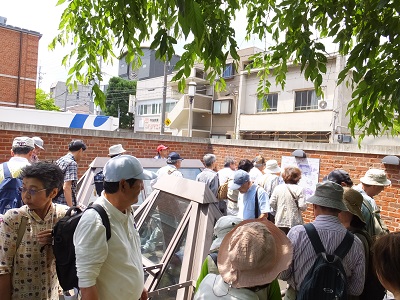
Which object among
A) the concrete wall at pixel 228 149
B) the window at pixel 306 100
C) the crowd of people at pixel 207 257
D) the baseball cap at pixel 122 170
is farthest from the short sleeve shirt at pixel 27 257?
the window at pixel 306 100

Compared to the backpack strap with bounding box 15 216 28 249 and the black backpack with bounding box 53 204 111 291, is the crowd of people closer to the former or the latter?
the backpack strap with bounding box 15 216 28 249

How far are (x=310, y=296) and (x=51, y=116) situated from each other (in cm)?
1307

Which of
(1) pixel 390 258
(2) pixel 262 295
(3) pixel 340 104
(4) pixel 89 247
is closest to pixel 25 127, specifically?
(4) pixel 89 247

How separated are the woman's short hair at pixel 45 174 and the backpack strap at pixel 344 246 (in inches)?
74.8

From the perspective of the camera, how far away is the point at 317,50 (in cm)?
279

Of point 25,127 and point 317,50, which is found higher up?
point 317,50

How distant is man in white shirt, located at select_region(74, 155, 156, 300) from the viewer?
167cm

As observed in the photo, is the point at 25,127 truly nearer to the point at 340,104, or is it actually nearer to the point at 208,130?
the point at 340,104

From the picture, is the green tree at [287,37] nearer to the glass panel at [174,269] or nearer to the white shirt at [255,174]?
the glass panel at [174,269]

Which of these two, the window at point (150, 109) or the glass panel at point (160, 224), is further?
the window at point (150, 109)

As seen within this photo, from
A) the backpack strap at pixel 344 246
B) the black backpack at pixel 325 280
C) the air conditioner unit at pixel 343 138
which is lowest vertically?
the black backpack at pixel 325 280

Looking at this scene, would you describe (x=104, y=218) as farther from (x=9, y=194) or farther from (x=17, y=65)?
(x=17, y=65)

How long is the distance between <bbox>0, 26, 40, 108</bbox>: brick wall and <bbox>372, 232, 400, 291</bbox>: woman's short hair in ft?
91.9

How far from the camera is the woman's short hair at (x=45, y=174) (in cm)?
202
